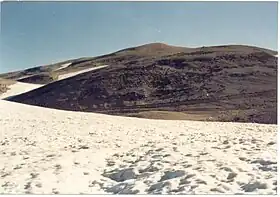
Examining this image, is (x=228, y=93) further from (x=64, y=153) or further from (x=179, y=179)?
(x=179, y=179)

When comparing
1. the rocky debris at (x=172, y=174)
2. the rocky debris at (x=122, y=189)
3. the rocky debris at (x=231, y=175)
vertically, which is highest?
the rocky debris at (x=231, y=175)

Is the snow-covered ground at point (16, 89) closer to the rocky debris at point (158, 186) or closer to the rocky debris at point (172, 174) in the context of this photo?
the rocky debris at point (172, 174)

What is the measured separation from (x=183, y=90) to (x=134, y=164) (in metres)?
19.6

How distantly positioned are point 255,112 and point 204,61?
1119 centimetres

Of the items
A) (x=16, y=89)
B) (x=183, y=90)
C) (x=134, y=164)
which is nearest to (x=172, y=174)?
(x=134, y=164)

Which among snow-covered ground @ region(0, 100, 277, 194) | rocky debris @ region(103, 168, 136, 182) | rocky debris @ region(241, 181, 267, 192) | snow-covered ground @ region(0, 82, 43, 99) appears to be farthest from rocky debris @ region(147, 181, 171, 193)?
snow-covered ground @ region(0, 82, 43, 99)

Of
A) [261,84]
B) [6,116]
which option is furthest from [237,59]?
[6,116]

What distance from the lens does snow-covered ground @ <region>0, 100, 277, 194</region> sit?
467cm

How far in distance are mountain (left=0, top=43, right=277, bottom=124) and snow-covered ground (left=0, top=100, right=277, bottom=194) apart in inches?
436

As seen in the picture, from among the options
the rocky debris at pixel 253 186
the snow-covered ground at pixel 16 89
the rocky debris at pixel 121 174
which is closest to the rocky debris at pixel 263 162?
the rocky debris at pixel 253 186

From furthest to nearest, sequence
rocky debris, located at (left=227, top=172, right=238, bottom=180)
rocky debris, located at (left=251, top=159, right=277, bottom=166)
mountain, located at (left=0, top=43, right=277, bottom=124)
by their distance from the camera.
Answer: mountain, located at (left=0, top=43, right=277, bottom=124), rocky debris, located at (left=251, top=159, right=277, bottom=166), rocky debris, located at (left=227, top=172, right=238, bottom=180)

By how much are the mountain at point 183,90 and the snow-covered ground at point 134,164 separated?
36.3 ft

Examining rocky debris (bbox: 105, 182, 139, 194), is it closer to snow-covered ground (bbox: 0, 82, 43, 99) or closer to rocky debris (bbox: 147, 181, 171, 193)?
rocky debris (bbox: 147, 181, 171, 193)

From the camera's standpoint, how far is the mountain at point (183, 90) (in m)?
21.2
